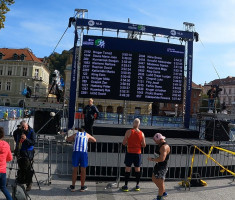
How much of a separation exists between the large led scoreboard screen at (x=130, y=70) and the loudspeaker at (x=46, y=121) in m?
1.90

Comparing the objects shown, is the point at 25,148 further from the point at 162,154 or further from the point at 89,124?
the point at 89,124

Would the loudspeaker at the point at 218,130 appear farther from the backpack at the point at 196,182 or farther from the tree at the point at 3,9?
the tree at the point at 3,9

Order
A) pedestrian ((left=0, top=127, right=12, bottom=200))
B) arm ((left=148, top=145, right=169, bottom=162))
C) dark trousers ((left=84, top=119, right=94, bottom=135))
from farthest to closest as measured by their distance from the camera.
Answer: dark trousers ((left=84, top=119, right=94, bottom=135)) → arm ((left=148, top=145, right=169, bottom=162)) → pedestrian ((left=0, top=127, right=12, bottom=200))

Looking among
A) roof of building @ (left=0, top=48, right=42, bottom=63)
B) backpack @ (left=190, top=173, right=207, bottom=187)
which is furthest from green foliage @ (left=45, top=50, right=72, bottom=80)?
backpack @ (left=190, top=173, right=207, bottom=187)

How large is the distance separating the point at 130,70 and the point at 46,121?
485 centimetres

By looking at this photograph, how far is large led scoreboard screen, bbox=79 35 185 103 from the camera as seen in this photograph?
12.9 m

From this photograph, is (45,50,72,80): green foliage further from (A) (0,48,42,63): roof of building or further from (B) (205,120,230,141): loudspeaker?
(B) (205,120,230,141): loudspeaker

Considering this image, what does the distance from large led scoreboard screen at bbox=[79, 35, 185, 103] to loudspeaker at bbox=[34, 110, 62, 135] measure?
1.90 m

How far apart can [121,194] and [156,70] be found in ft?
27.0

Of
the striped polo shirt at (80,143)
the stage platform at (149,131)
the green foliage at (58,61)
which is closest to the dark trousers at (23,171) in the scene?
the striped polo shirt at (80,143)

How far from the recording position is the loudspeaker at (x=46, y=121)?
11719 millimetres

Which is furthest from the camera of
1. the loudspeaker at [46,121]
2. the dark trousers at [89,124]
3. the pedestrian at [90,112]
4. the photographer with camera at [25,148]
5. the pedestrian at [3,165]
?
the loudspeaker at [46,121]

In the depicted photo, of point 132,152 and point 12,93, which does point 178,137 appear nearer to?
point 132,152

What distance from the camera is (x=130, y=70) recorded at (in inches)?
518
